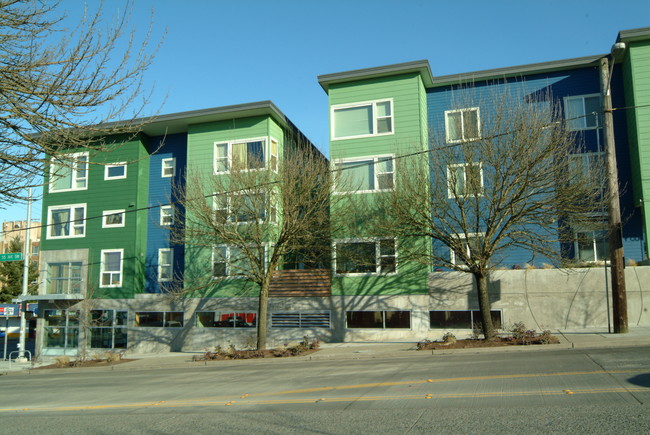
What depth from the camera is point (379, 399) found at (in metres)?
9.68

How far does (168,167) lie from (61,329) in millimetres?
10132

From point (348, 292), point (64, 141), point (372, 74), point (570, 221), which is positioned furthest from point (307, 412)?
point (372, 74)

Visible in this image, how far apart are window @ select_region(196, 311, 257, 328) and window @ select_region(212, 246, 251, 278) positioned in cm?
228

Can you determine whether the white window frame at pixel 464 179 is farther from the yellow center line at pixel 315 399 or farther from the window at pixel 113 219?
the window at pixel 113 219

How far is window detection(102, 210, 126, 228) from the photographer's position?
27938 millimetres

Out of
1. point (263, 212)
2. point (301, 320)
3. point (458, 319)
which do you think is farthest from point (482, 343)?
point (263, 212)

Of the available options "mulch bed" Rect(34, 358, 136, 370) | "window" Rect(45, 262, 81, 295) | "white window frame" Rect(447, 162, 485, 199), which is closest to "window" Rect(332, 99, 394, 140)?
"white window frame" Rect(447, 162, 485, 199)

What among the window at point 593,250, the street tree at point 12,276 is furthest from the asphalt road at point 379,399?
the street tree at point 12,276

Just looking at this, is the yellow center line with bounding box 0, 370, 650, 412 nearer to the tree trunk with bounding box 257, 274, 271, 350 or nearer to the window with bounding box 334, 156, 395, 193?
the tree trunk with bounding box 257, 274, 271, 350

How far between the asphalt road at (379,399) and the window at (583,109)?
1134 cm

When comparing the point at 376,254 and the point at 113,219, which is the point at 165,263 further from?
the point at 376,254

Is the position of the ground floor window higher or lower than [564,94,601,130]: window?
lower

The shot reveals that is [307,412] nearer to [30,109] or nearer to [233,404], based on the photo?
[233,404]

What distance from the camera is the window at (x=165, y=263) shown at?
89.5ft
